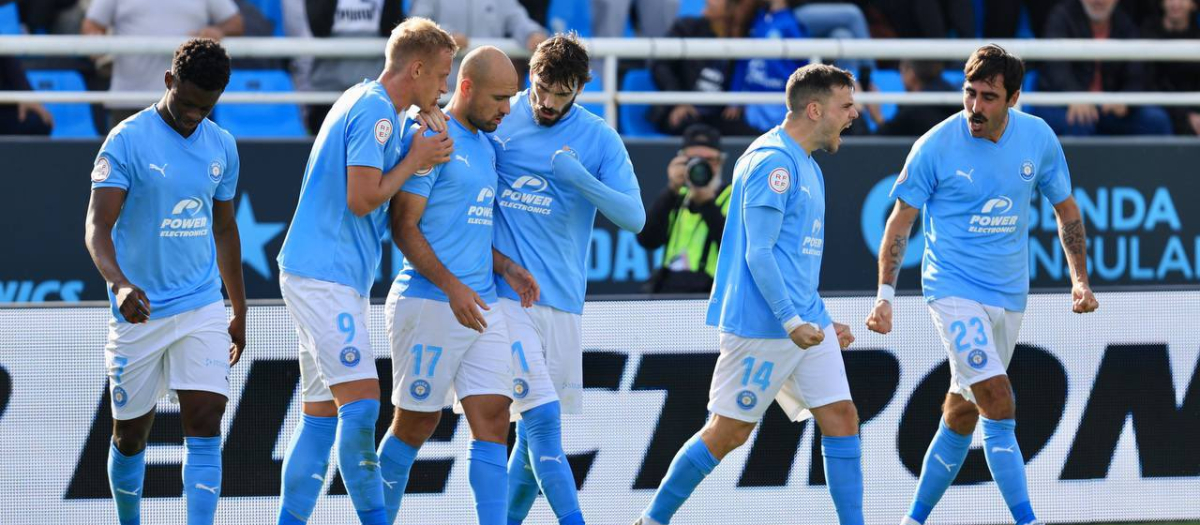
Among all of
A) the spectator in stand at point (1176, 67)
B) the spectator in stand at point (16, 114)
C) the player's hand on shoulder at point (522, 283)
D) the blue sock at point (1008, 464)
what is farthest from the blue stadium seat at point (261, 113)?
the spectator in stand at point (1176, 67)

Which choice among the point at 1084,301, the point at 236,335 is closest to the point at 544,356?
the point at 236,335

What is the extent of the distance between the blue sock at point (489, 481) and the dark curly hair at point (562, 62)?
1454 millimetres

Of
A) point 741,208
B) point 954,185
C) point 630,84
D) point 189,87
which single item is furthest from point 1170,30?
point 189,87

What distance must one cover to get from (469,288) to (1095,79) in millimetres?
7587

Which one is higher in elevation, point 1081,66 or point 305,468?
point 1081,66

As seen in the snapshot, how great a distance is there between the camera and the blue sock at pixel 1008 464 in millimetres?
6410

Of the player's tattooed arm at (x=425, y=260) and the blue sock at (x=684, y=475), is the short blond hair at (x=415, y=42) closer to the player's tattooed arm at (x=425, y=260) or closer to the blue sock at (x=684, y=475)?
the player's tattooed arm at (x=425, y=260)

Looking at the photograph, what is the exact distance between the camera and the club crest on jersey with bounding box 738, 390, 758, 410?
621cm

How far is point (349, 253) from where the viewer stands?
224 inches

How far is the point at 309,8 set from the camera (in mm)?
10430

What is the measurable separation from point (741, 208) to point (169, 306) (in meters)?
2.33

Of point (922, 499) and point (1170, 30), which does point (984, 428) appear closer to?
point (922, 499)

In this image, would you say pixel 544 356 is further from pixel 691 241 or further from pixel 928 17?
pixel 928 17

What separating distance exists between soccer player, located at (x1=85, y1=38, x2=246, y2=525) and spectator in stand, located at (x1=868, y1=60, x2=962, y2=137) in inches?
231
